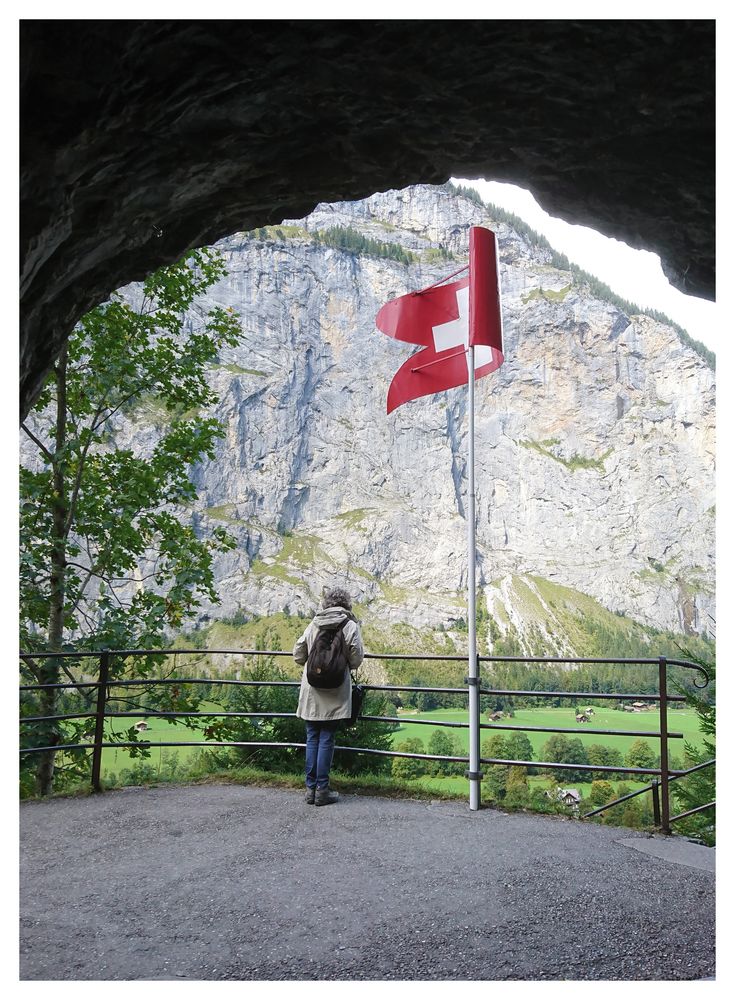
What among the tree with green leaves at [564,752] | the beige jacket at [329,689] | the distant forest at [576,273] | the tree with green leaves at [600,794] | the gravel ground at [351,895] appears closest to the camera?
the gravel ground at [351,895]

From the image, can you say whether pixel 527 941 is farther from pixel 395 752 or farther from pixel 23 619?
pixel 23 619

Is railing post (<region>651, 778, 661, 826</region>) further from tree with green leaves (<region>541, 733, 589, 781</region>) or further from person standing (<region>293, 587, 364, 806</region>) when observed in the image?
tree with green leaves (<region>541, 733, 589, 781</region>)

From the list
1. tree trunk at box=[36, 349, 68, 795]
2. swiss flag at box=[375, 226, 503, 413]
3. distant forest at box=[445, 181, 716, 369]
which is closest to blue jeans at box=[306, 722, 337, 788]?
swiss flag at box=[375, 226, 503, 413]

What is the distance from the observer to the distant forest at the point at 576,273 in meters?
124

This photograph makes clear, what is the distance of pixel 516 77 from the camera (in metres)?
2.78

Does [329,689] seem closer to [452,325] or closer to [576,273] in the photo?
[452,325]

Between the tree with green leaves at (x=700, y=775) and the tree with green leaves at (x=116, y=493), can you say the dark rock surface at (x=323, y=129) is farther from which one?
the tree with green leaves at (x=116, y=493)

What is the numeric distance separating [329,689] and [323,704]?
144 millimetres

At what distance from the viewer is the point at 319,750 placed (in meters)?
5.69

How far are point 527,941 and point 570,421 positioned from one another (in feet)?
413

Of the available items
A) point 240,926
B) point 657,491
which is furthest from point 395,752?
point 657,491

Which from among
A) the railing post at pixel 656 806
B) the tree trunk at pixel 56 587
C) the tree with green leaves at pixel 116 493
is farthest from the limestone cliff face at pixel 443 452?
the railing post at pixel 656 806

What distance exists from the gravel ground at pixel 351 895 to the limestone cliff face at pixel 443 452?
311ft

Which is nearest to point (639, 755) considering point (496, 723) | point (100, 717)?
point (496, 723)
